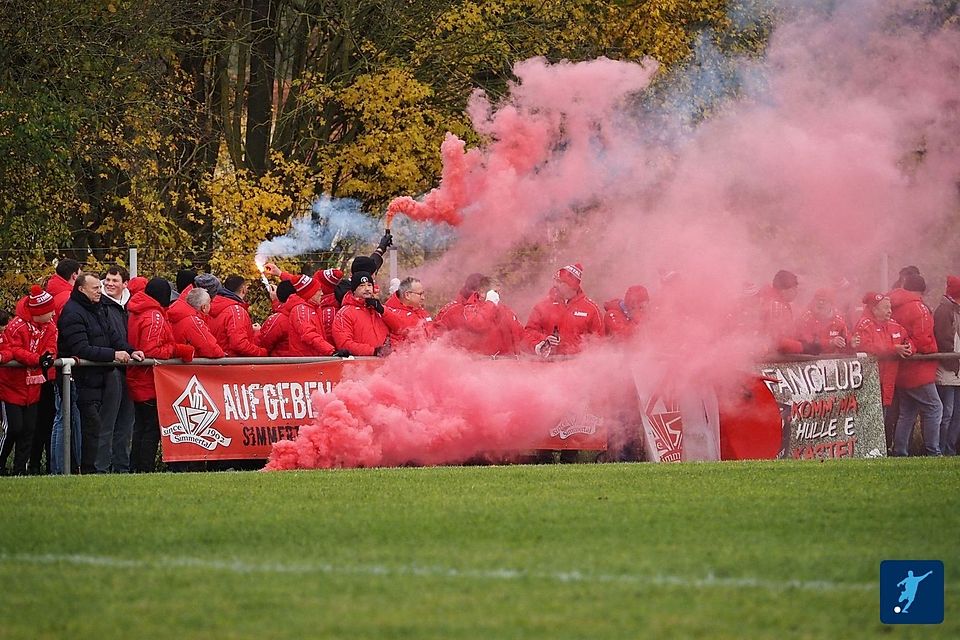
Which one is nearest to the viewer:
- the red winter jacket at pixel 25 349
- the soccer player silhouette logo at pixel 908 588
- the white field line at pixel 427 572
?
the soccer player silhouette logo at pixel 908 588

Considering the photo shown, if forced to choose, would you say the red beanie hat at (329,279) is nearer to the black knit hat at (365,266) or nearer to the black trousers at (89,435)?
the black knit hat at (365,266)

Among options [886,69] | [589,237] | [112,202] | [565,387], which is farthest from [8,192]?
[886,69]

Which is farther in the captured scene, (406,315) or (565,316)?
(565,316)

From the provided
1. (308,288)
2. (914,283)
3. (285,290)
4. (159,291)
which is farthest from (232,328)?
(914,283)

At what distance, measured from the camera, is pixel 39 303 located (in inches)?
599

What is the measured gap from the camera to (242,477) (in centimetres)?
1259

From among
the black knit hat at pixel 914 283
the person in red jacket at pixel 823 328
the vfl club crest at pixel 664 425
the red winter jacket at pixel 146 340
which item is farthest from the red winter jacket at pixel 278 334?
the black knit hat at pixel 914 283

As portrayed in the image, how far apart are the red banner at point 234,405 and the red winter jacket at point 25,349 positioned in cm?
134

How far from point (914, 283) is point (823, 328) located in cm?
145

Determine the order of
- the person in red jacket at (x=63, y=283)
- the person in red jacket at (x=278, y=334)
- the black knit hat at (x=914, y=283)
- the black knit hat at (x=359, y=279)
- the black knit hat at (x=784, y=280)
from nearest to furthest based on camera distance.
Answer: the person in red jacket at (x=63, y=283)
the black knit hat at (x=359, y=279)
the person in red jacket at (x=278, y=334)
the black knit hat at (x=784, y=280)
the black knit hat at (x=914, y=283)

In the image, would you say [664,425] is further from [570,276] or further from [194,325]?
[194,325]

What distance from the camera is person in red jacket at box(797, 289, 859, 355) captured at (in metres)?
16.2

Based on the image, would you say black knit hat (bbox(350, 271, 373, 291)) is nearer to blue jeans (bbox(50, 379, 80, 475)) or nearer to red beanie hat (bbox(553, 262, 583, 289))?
red beanie hat (bbox(553, 262, 583, 289))

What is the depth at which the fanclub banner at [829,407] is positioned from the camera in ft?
50.8
